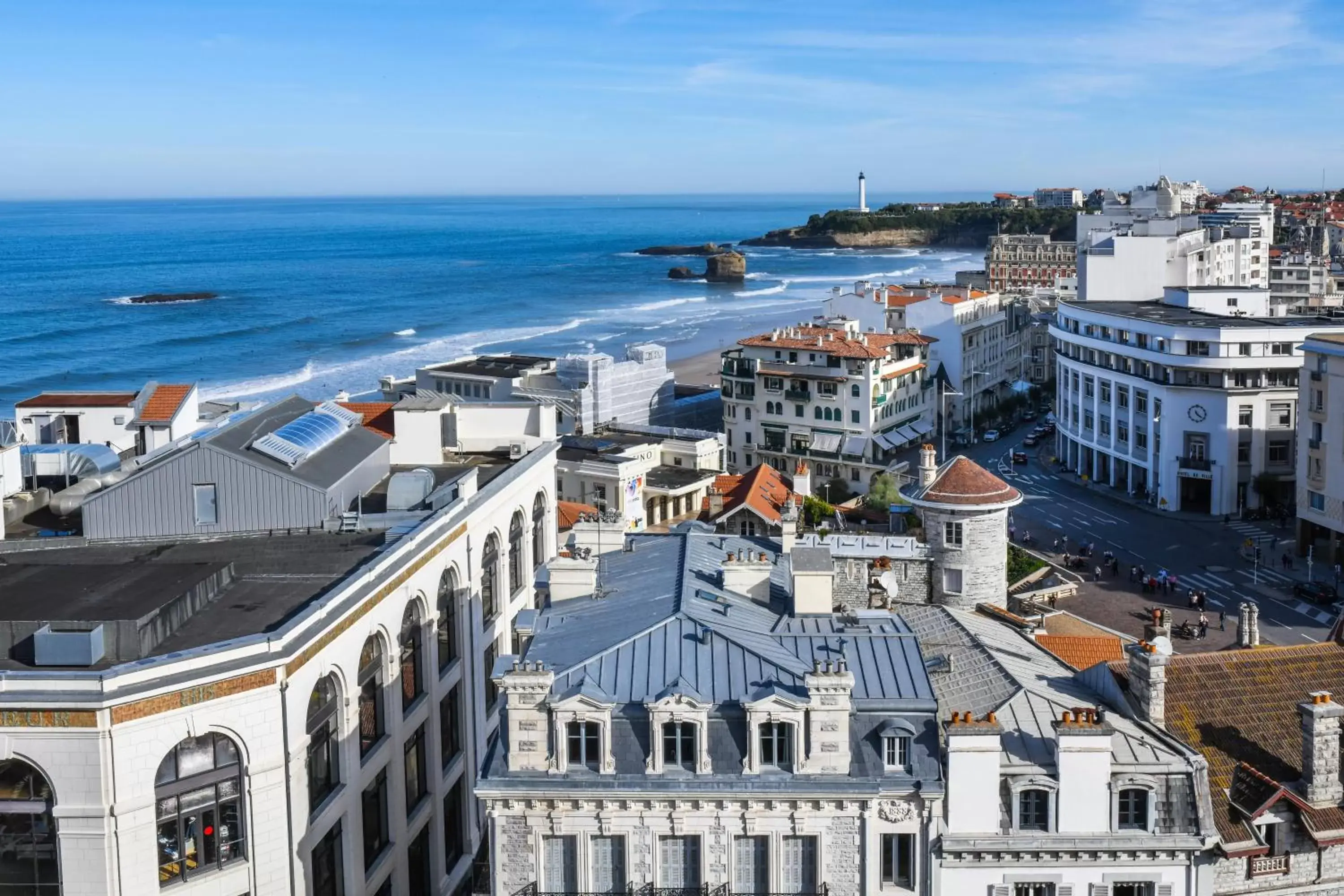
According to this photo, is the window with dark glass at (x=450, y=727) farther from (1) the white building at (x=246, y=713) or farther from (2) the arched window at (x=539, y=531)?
(2) the arched window at (x=539, y=531)

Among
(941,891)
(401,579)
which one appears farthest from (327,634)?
(941,891)

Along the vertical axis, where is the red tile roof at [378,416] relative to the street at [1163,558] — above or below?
above

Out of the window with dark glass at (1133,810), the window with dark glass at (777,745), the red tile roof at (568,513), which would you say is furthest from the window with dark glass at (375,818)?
the red tile roof at (568,513)

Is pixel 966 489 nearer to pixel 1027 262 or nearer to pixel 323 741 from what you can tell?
pixel 323 741

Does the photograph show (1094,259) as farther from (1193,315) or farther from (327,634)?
(327,634)

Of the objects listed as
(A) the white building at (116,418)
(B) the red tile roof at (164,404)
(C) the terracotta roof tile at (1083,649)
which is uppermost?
(B) the red tile roof at (164,404)

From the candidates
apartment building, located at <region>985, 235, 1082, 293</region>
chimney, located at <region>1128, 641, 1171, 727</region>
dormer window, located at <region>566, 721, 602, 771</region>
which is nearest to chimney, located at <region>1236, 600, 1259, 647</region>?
chimney, located at <region>1128, 641, 1171, 727</region>

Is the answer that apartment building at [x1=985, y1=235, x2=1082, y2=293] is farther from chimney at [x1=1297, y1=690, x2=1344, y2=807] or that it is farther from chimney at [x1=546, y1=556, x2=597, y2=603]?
chimney at [x1=1297, y1=690, x2=1344, y2=807]

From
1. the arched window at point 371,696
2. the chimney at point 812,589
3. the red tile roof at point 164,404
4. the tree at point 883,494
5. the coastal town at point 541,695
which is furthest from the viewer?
the tree at point 883,494
